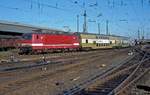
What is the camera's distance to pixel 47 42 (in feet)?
145

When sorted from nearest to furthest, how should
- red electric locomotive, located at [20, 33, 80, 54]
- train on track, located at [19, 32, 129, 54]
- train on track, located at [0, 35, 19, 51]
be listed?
1. red electric locomotive, located at [20, 33, 80, 54]
2. train on track, located at [19, 32, 129, 54]
3. train on track, located at [0, 35, 19, 51]

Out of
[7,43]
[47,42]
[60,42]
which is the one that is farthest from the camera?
[7,43]

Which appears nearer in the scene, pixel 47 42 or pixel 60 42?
pixel 47 42

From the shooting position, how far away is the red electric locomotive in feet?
136

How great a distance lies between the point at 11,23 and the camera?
71.2 metres

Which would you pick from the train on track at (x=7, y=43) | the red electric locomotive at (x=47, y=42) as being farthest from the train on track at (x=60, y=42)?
the train on track at (x=7, y=43)

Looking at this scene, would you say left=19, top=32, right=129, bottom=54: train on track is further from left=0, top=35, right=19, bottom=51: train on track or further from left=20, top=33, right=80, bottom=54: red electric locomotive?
left=0, top=35, right=19, bottom=51: train on track

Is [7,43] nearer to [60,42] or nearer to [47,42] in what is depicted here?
[60,42]

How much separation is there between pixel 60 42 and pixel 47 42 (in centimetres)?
382

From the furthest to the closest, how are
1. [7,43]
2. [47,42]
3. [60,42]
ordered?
1. [7,43]
2. [60,42]
3. [47,42]

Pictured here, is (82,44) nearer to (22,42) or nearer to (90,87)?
(22,42)

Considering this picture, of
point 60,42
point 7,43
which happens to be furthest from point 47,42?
point 7,43

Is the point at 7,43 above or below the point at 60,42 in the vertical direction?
below

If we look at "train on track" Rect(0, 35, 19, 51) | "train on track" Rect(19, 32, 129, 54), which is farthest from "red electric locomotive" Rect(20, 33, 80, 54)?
"train on track" Rect(0, 35, 19, 51)
